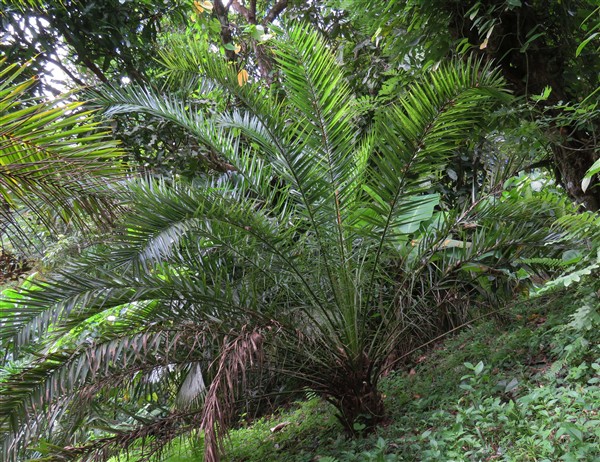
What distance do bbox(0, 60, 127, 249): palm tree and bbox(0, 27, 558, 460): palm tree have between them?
852 millimetres

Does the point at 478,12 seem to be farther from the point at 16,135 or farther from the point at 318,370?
the point at 16,135

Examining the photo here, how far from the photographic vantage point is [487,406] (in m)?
3.02

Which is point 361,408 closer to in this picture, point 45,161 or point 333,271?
point 333,271

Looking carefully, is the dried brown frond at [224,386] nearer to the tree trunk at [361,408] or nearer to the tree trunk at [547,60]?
the tree trunk at [361,408]

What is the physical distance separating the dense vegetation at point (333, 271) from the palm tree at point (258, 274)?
0.02 m

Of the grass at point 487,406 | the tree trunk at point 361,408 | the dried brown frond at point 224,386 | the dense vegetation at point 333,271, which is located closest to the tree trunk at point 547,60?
the dense vegetation at point 333,271

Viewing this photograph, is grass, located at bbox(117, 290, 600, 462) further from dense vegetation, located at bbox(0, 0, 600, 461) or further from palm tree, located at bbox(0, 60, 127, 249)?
palm tree, located at bbox(0, 60, 127, 249)

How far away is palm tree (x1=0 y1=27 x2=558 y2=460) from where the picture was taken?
282cm

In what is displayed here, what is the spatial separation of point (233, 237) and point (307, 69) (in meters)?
1.16

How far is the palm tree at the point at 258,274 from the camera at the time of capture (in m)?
2.82

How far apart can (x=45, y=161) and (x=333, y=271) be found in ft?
7.38

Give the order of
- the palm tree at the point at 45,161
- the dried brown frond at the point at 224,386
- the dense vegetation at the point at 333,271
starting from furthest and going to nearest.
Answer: the dense vegetation at the point at 333,271
the dried brown frond at the point at 224,386
the palm tree at the point at 45,161

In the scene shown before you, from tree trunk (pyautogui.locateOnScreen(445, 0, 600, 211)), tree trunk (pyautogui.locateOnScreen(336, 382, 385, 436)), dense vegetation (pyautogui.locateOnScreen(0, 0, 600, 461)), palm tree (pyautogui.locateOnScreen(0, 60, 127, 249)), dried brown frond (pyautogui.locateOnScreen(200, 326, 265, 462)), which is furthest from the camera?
tree trunk (pyautogui.locateOnScreen(445, 0, 600, 211))

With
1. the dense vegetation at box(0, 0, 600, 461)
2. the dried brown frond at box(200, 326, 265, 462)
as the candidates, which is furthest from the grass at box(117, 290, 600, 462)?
the dried brown frond at box(200, 326, 265, 462)
